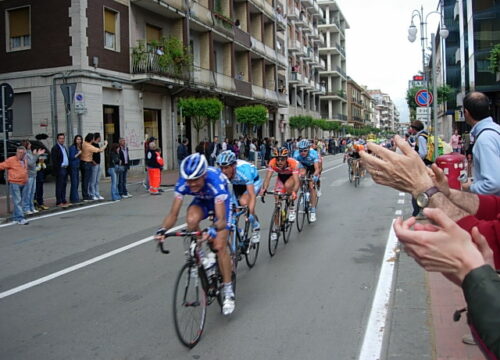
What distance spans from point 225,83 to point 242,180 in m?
26.7

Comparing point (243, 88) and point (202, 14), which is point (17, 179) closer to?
point (202, 14)

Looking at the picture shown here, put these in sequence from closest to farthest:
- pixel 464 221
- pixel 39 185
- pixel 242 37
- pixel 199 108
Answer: pixel 464 221
pixel 39 185
pixel 199 108
pixel 242 37

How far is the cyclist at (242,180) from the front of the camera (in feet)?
21.2

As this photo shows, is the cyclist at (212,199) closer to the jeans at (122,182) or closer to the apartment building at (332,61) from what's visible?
the jeans at (122,182)

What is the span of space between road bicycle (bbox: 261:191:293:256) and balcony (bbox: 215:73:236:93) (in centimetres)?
2356

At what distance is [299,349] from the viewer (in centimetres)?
421

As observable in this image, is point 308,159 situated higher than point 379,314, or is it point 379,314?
point 308,159

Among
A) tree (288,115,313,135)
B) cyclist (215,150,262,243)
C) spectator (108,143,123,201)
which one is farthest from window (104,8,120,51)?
tree (288,115,313,135)

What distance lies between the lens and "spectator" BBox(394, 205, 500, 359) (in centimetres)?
138

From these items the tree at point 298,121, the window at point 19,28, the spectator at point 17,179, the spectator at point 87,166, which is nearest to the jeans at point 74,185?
the spectator at point 87,166

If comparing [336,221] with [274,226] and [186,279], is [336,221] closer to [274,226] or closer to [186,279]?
[274,226]

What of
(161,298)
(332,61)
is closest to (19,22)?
(161,298)

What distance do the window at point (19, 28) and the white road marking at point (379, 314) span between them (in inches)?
800

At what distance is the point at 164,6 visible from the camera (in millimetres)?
25203
